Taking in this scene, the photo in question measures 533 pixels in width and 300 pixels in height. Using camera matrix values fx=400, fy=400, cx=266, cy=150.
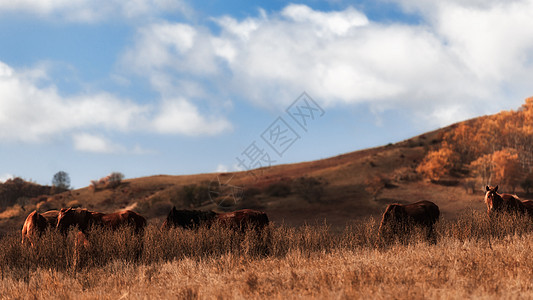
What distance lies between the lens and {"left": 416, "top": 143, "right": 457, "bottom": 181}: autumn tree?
45312 mm

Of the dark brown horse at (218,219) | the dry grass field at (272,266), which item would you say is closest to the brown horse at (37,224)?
the dry grass field at (272,266)

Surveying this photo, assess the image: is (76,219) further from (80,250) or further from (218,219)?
(218,219)

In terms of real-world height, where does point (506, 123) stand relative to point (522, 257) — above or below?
above

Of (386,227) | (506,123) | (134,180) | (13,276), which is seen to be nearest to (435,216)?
(386,227)

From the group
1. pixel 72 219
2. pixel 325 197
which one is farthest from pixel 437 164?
pixel 72 219

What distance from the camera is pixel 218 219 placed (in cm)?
1253

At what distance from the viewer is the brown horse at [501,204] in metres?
14.2

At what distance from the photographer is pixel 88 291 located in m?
7.89

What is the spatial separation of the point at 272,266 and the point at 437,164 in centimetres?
4172

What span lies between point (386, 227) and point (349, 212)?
23.2 meters

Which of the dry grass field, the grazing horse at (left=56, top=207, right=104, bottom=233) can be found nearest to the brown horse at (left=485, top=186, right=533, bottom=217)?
the dry grass field

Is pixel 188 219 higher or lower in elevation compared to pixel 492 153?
lower

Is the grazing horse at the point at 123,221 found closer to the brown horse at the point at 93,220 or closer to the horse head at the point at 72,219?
the brown horse at the point at 93,220

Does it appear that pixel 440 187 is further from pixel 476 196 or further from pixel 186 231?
pixel 186 231
